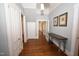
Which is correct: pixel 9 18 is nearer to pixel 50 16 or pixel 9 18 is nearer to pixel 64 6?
pixel 50 16

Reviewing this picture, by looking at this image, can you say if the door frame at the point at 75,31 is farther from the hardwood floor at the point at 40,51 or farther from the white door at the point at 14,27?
the white door at the point at 14,27

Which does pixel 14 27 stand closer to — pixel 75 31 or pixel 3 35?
pixel 3 35

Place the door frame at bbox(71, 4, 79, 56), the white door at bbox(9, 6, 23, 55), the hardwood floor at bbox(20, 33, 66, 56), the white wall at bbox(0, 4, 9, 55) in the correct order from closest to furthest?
the white wall at bbox(0, 4, 9, 55), the white door at bbox(9, 6, 23, 55), the door frame at bbox(71, 4, 79, 56), the hardwood floor at bbox(20, 33, 66, 56)

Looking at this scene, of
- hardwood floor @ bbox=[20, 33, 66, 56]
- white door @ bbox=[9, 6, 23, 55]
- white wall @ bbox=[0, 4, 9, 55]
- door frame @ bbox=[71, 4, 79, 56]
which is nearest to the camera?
white wall @ bbox=[0, 4, 9, 55]

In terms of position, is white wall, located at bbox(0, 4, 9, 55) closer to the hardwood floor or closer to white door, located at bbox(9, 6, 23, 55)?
white door, located at bbox(9, 6, 23, 55)

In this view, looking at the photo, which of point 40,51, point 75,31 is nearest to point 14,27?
point 40,51

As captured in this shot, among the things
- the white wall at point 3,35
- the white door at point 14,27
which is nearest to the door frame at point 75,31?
the white door at point 14,27

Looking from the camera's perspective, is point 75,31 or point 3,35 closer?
point 3,35

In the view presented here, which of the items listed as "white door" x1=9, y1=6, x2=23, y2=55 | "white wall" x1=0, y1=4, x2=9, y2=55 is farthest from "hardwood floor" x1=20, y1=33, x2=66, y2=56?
"white wall" x1=0, y1=4, x2=9, y2=55

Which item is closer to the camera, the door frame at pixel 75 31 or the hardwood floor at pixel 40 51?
the door frame at pixel 75 31

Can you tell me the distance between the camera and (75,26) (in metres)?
1.75

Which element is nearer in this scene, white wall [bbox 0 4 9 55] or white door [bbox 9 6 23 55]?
white wall [bbox 0 4 9 55]

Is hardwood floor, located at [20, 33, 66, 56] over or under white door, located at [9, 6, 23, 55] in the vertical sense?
under

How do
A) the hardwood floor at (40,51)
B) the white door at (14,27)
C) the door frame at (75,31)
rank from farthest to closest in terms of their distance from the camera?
1. the hardwood floor at (40,51)
2. the door frame at (75,31)
3. the white door at (14,27)
